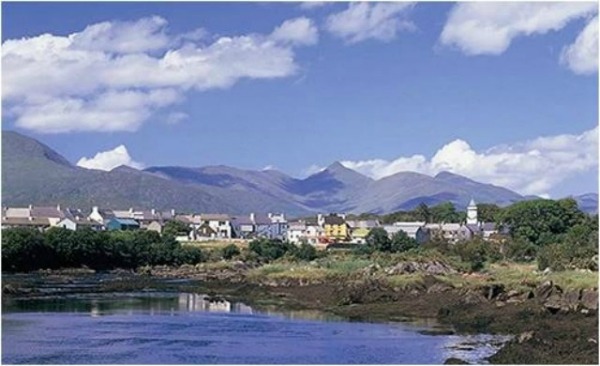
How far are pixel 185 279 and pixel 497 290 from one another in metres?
18.0

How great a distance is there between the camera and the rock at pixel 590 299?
17.9 metres

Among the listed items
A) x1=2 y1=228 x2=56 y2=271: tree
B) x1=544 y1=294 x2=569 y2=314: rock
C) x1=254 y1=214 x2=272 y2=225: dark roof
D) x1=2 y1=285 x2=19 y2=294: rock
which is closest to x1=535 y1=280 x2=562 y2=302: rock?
x1=544 y1=294 x2=569 y2=314: rock

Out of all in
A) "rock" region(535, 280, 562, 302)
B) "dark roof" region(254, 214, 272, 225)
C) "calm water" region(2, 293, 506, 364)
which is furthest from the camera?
"dark roof" region(254, 214, 272, 225)

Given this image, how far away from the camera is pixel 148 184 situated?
170 metres

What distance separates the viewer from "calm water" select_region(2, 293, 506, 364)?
14336 millimetres

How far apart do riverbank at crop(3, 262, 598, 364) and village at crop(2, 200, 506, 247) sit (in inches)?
869

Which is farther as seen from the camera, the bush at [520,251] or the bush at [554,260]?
the bush at [520,251]

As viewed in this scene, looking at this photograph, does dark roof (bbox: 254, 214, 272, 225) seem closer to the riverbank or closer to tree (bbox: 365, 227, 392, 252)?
tree (bbox: 365, 227, 392, 252)

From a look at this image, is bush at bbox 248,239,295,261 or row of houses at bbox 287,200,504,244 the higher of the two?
row of houses at bbox 287,200,504,244

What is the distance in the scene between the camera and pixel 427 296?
948 inches

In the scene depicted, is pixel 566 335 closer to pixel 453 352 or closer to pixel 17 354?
pixel 453 352

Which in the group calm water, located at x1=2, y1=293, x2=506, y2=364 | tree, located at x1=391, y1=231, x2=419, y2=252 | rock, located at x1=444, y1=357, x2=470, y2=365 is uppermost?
tree, located at x1=391, y1=231, x2=419, y2=252

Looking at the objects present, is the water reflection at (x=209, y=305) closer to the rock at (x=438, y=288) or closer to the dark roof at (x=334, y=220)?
the rock at (x=438, y=288)

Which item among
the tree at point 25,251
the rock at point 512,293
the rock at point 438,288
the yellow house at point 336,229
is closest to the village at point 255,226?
the yellow house at point 336,229
